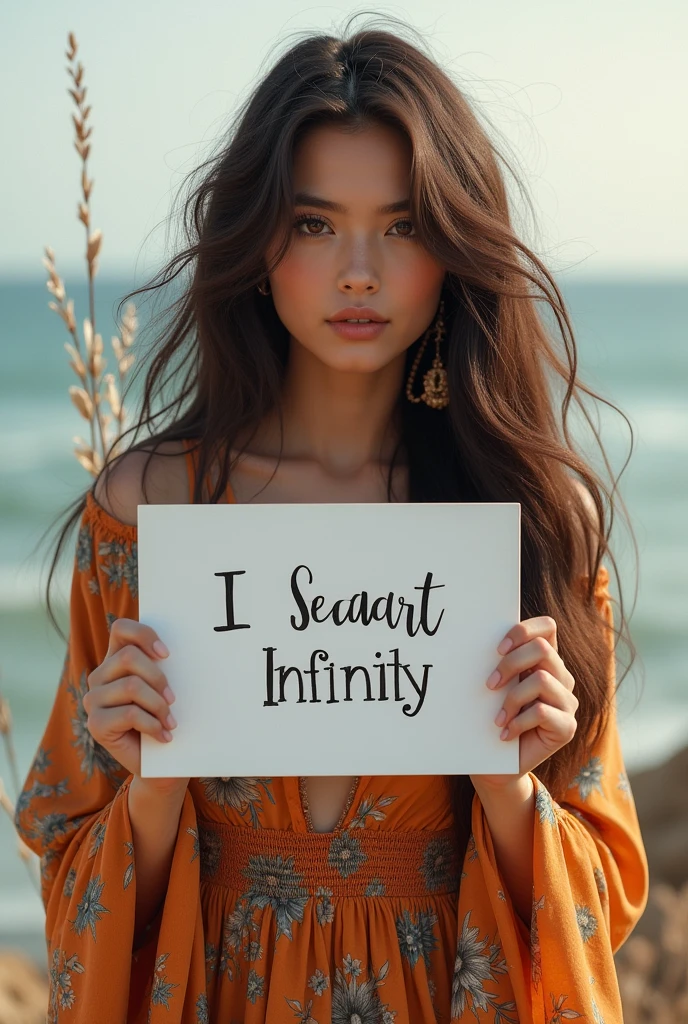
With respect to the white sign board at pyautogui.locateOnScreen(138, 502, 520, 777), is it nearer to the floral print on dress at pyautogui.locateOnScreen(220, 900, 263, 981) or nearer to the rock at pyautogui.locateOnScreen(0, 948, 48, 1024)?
the floral print on dress at pyautogui.locateOnScreen(220, 900, 263, 981)

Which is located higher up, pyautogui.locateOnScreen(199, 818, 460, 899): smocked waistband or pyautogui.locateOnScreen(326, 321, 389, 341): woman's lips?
pyautogui.locateOnScreen(326, 321, 389, 341): woman's lips

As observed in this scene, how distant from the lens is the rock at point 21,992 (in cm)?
356

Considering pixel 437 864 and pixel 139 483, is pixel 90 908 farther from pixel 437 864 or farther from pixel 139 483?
pixel 139 483

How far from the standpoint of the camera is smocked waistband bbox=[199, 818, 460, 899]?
1.69 metres

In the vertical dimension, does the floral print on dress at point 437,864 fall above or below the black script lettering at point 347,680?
below

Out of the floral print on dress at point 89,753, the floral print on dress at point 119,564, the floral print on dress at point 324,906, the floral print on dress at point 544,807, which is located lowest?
the floral print on dress at point 324,906

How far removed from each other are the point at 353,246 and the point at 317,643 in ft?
1.91

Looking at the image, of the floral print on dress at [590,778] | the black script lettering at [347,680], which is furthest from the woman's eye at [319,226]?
the floral print on dress at [590,778]

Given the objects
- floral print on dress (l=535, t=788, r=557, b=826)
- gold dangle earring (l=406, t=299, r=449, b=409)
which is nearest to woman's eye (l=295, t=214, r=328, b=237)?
gold dangle earring (l=406, t=299, r=449, b=409)

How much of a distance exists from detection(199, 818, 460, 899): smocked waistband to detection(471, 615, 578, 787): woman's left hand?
31 cm

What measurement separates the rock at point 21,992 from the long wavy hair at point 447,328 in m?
2.30

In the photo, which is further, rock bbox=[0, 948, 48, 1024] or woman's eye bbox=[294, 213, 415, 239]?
rock bbox=[0, 948, 48, 1024]

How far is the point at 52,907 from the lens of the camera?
1.72 m

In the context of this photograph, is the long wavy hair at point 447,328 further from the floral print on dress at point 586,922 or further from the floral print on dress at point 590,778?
the floral print on dress at point 586,922
